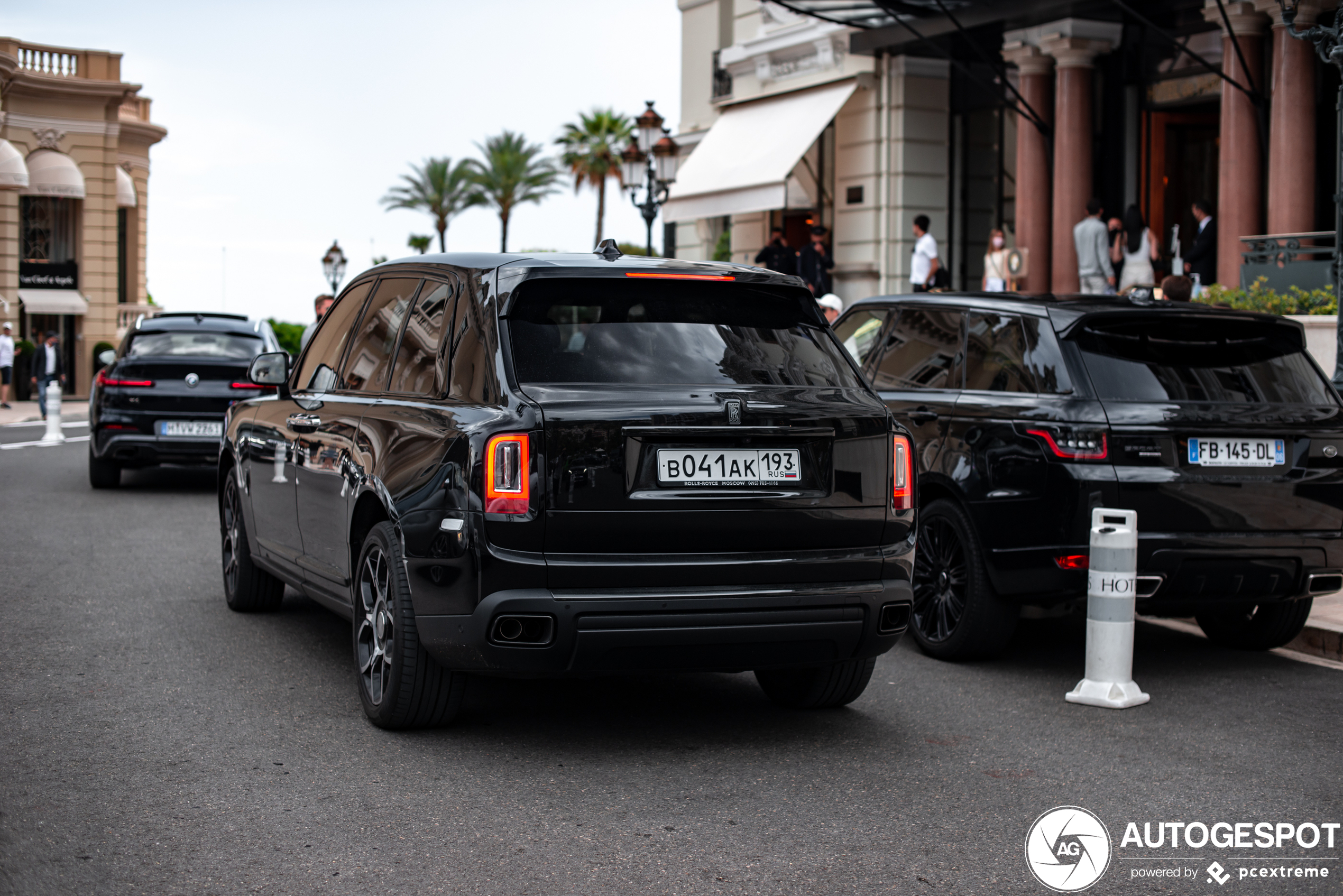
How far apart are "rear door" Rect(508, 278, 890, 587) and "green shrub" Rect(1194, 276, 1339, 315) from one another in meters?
9.64

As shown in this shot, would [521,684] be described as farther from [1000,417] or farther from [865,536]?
[1000,417]

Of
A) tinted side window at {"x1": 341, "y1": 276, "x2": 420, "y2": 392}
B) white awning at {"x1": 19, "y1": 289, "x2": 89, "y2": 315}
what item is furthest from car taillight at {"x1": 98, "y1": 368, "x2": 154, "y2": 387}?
white awning at {"x1": 19, "y1": 289, "x2": 89, "y2": 315}

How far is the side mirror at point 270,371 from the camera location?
7551mm

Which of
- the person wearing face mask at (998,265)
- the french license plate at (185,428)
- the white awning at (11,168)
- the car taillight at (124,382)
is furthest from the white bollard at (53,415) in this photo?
the white awning at (11,168)

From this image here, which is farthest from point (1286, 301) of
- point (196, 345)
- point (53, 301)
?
point (53, 301)

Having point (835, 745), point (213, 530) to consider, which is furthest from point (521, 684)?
point (213, 530)

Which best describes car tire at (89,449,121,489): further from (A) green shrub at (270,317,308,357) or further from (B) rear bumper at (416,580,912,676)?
(A) green shrub at (270,317,308,357)

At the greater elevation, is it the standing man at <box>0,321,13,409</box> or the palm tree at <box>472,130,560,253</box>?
the palm tree at <box>472,130,560,253</box>

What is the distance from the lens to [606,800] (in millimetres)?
4824

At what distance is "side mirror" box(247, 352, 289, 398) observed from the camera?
297 inches

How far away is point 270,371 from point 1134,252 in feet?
48.1

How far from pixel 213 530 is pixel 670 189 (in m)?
18.0

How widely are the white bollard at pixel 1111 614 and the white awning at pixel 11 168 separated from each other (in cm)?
3872

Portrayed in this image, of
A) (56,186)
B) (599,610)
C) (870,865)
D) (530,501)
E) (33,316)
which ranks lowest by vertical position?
(870,865)
